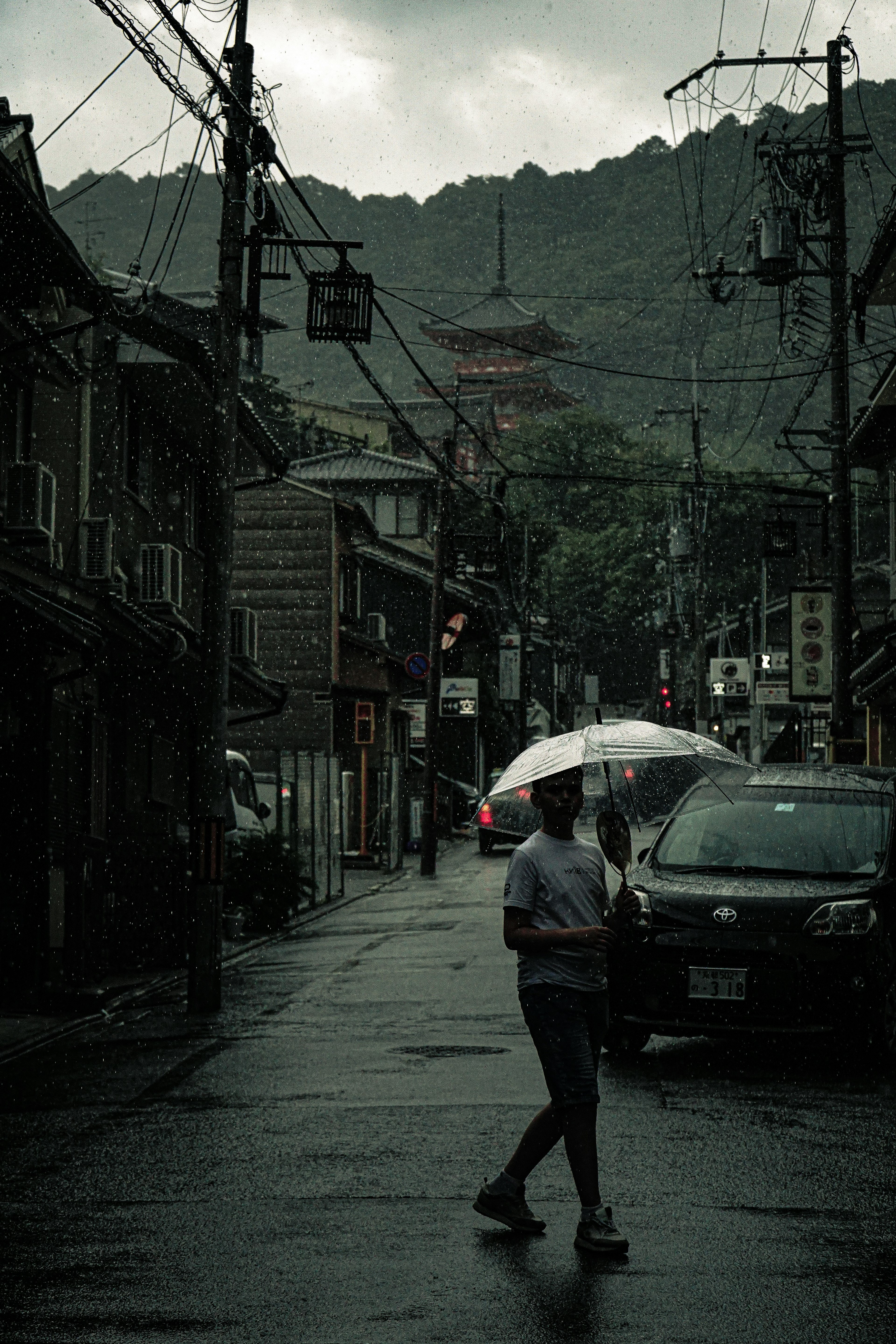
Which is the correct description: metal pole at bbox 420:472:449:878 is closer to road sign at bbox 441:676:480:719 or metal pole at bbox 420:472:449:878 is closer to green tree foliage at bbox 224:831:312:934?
road sign at bbox 441:676:480:719

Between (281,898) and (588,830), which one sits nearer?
(281,898)

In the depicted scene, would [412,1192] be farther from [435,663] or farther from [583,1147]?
[435,663]

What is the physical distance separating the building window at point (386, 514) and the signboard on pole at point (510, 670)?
560cm

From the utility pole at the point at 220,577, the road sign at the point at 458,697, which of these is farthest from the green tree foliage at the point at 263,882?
the road sign at the point at 458,697

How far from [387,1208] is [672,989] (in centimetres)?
389

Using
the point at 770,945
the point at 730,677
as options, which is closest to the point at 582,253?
the point at 730,677

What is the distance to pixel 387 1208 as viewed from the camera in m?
6.99

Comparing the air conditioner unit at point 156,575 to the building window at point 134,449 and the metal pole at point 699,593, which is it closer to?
the building window at point 134,449

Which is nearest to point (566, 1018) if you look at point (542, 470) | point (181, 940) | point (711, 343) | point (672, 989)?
point (672, 989)

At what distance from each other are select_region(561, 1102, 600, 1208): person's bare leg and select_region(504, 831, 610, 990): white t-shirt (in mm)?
463

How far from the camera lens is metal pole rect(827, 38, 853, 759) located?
84.5 ft

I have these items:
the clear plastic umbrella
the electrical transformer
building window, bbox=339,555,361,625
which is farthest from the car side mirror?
building window, bbox=339,555,361,625

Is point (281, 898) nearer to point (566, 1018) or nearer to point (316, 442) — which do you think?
point (566, 1018)

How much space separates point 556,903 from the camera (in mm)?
6430
